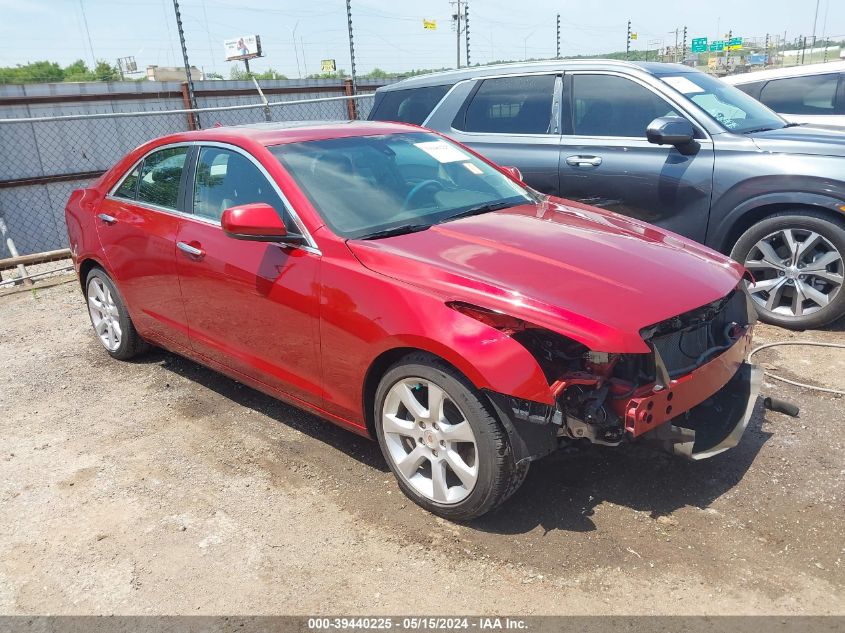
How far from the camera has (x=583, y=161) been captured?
5668 mm

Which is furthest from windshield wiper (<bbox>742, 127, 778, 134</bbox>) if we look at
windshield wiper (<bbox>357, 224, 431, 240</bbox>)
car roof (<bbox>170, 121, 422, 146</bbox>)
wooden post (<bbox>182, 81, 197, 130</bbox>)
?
wooden post (<bbox>182, 81, 197, 130</bbox>)

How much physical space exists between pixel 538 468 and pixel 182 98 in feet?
41.9

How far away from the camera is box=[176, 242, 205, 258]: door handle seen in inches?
154

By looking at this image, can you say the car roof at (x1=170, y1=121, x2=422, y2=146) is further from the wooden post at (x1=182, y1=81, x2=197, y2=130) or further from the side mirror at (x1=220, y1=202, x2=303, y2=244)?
the wooden post at (x1=182, y1=81, x2=197, y2=130)

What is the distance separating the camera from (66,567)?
2.94 m

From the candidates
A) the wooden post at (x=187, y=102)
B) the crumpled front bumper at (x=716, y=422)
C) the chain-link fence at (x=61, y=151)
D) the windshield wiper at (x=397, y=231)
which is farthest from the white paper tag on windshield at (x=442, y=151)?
the wooden post at (x=187, y=102)

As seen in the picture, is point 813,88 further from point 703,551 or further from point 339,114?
point 339,114

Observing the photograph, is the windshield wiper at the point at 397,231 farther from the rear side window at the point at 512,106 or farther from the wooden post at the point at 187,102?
the wooden post at the point at 187,102

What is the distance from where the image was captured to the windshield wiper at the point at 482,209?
3.71 meters

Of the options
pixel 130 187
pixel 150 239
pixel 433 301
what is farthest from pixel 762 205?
pixel 130 187

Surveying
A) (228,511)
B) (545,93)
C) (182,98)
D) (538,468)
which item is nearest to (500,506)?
(538,468)

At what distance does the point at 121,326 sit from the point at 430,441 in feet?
9.69

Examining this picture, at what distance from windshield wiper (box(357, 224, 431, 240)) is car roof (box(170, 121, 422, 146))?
87 centimetres

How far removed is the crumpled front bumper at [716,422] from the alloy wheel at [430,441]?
0.74 metres
